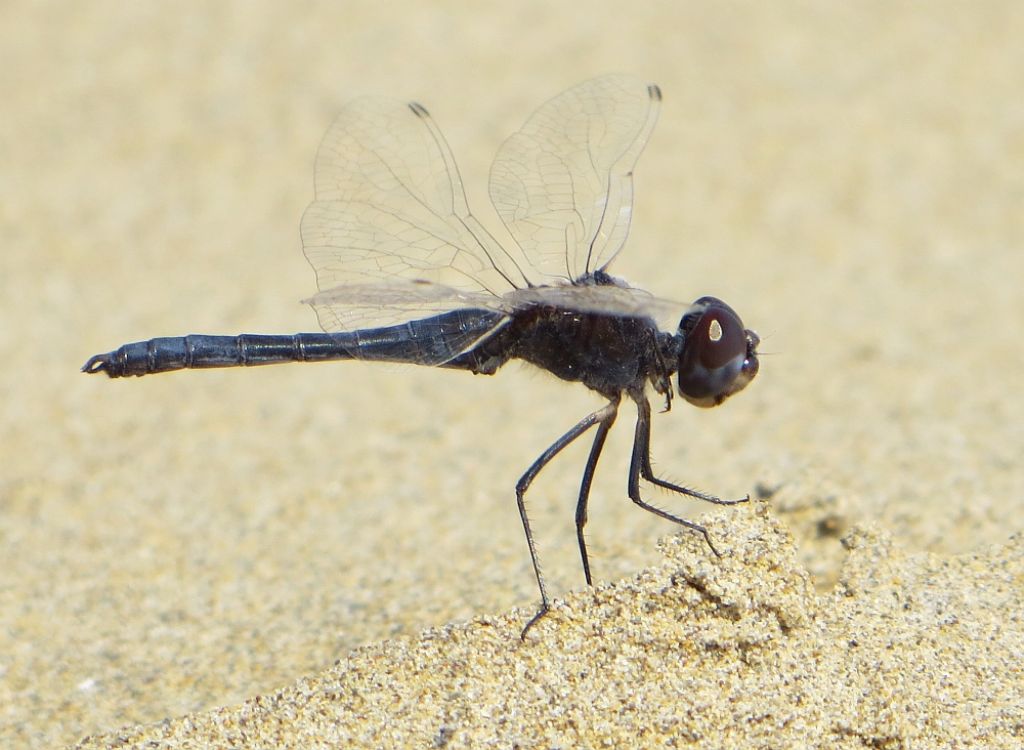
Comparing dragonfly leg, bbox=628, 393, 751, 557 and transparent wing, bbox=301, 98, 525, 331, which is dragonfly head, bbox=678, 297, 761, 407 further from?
transparent wing, bbox=301, 98, 525, 331

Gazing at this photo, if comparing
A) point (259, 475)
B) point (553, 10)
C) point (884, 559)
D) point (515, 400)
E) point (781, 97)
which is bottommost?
point (884, 559)

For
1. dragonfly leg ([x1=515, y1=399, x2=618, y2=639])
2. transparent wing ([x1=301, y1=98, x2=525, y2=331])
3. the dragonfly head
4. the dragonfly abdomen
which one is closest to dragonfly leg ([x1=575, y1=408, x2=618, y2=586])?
dragonfly leg ([x1=515, y1=399, x2=618, y2=639])

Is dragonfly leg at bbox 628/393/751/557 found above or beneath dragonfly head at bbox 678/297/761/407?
beneath

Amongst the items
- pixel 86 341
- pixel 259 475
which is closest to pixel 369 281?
pixel 259 475

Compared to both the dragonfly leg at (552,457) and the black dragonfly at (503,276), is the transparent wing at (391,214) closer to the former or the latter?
the black dragonfly at (503,276)

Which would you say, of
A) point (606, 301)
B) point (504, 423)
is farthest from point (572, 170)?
point (504, 423)

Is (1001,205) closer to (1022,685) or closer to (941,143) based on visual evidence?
(941,143)

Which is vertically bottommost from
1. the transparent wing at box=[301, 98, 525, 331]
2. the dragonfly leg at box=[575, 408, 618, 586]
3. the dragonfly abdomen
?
the dragonfly leg at box=[575, 408, 618, 586]
